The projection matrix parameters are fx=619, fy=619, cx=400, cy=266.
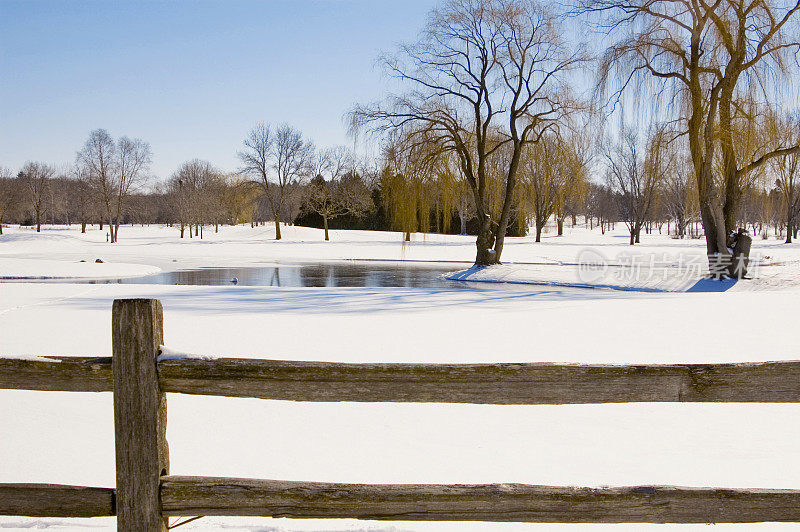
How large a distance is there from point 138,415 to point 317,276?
2134cm

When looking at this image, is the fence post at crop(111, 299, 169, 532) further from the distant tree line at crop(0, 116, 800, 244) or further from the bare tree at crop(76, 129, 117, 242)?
the bare tree at crop(76, 129, 117, 242)

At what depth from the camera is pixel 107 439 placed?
488cm

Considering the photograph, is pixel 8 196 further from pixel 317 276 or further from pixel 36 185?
pixel 317 276

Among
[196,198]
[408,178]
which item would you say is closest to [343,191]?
[196,198]

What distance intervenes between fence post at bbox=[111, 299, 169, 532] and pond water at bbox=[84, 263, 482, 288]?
17.1m

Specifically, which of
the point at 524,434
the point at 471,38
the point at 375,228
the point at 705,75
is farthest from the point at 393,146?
the point at 375,228

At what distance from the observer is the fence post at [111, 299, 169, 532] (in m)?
2.45

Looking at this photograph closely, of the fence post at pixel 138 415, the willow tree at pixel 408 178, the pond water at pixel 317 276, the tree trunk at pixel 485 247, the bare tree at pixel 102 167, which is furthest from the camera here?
the bare tree at pixel 102 167

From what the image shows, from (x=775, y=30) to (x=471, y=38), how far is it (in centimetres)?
941

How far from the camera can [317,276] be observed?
77.8ft

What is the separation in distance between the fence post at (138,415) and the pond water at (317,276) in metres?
17.1

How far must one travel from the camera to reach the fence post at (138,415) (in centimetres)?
245

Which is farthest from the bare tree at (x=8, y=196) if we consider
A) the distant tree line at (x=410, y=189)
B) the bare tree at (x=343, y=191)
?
the bare tree at (x=343, y=191)

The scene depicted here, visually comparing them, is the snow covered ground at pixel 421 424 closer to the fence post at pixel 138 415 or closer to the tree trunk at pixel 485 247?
the fence post at pixel 138 415
